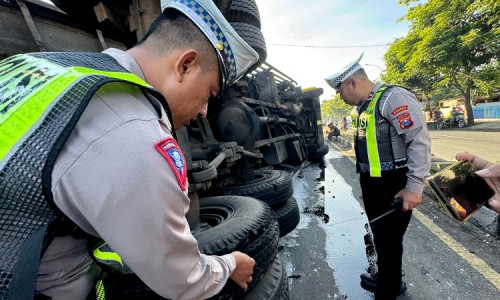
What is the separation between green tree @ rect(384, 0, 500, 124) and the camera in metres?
17.2

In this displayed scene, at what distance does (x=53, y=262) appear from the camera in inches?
31.6

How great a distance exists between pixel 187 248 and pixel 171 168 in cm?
23

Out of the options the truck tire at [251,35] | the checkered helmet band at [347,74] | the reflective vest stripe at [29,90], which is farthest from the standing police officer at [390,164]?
the reflective vest stripe at [29,90]

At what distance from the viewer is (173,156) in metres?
0.69

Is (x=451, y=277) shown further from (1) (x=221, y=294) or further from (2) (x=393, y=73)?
(2) (x=393, y=73)

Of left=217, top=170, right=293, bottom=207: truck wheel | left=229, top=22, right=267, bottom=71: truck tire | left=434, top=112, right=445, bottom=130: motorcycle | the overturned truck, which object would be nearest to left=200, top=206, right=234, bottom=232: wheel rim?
the overturned truck

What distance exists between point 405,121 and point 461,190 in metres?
0.75

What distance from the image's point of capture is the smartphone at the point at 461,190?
1503 millimetres

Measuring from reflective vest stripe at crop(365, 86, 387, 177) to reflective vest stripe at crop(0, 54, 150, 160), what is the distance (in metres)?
2.13

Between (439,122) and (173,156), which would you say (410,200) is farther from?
(439,122)

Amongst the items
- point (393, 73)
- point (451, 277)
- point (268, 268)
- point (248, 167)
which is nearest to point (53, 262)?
point (268, 268)

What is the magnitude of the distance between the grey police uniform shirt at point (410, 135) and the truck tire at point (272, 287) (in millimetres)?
1265

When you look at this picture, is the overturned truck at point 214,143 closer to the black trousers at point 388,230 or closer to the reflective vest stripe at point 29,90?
the reflective vest stripe at point 29,90

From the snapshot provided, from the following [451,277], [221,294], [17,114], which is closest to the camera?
[17,114]
